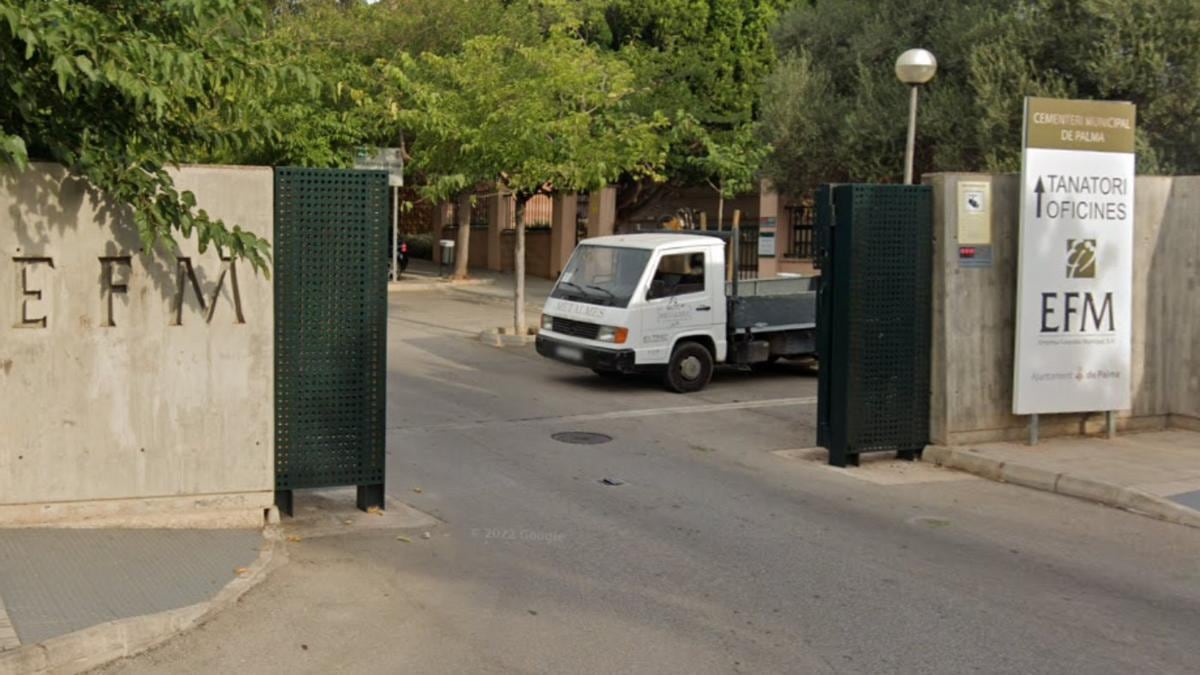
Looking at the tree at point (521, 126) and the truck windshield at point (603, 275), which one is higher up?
the tree at point (521, 126)

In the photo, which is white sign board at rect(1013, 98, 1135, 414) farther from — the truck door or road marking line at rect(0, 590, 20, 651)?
road marking line at rect(0, 590, 20, 651)

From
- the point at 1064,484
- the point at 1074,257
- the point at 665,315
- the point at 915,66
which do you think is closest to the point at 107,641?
the point at 1064,484

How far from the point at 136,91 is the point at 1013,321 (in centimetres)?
813

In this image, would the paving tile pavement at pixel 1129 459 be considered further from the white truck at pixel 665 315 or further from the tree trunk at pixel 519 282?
the tree trunk at pixel 519 282

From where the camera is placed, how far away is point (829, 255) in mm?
10945

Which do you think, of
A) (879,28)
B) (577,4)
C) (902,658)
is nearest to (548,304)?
(879,28)

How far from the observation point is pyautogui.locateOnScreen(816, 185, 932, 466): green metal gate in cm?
1074

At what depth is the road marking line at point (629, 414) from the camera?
42.8 ft

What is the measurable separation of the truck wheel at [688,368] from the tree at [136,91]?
8560 mm

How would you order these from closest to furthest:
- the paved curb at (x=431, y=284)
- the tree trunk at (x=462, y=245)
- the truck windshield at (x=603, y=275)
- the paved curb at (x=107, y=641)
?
the paved curb at (x=107, y=641)
the truck windshield at (x=603, y=275)
the paved curb at (x=431, y=284)
the tree trunk at (x=462, y=245)

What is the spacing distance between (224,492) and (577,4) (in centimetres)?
2387

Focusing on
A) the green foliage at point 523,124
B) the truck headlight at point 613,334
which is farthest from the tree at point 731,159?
the truck headlight at point 613,334

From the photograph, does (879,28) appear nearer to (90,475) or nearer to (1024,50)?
(1024,50)

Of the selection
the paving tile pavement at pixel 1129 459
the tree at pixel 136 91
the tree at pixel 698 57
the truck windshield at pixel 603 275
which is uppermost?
the tree at pixel 698 57
